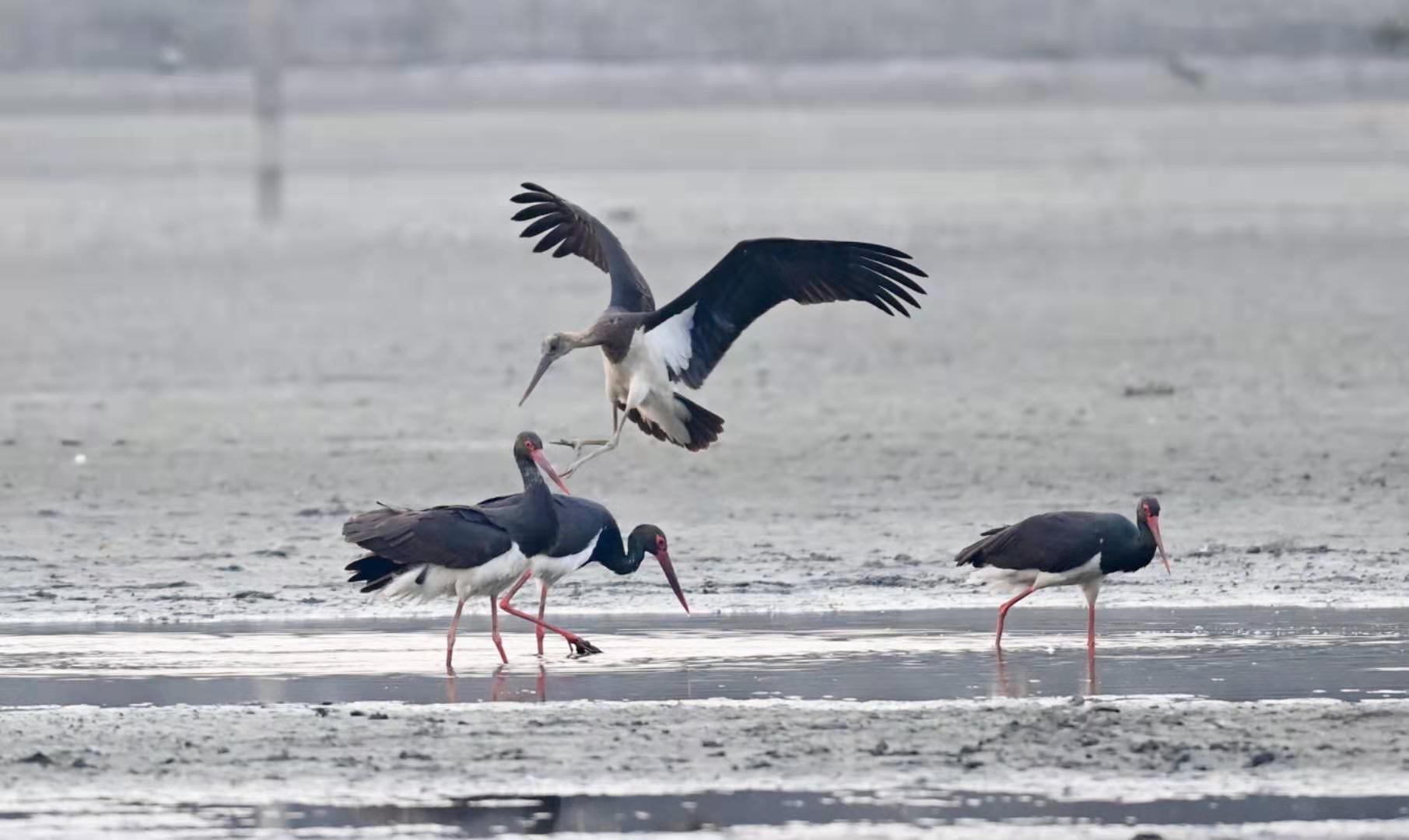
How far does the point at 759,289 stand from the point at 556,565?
191cm

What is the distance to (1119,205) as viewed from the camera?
98.3 ft

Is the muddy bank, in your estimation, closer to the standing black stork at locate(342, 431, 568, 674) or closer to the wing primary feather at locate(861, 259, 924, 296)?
the standing black stork at locate(342, 431, 568, 674)

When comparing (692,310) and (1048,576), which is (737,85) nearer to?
(692,310)

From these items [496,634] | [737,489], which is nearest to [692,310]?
[496,634]

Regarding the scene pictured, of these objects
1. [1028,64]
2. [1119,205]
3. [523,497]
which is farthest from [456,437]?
[1028,64]

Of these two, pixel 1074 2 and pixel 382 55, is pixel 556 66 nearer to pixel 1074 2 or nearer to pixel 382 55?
pixel 382 55

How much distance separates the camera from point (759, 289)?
11.1 m

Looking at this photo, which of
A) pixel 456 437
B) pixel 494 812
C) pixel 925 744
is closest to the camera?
pixel 494 812

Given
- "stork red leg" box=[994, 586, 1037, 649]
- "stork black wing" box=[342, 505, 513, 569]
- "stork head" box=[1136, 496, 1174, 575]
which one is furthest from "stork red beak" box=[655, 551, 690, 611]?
"stork head" box=[1136, 496, 1174, 575]

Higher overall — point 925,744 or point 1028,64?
point 1028,64

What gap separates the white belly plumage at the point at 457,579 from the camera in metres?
9.48

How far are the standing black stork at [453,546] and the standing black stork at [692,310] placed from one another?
1.25m

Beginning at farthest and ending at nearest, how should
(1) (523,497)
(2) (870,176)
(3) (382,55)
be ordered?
(3) (382,55) → (2) (870,176) → (1) (523,497)

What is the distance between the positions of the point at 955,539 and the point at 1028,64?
140ft
